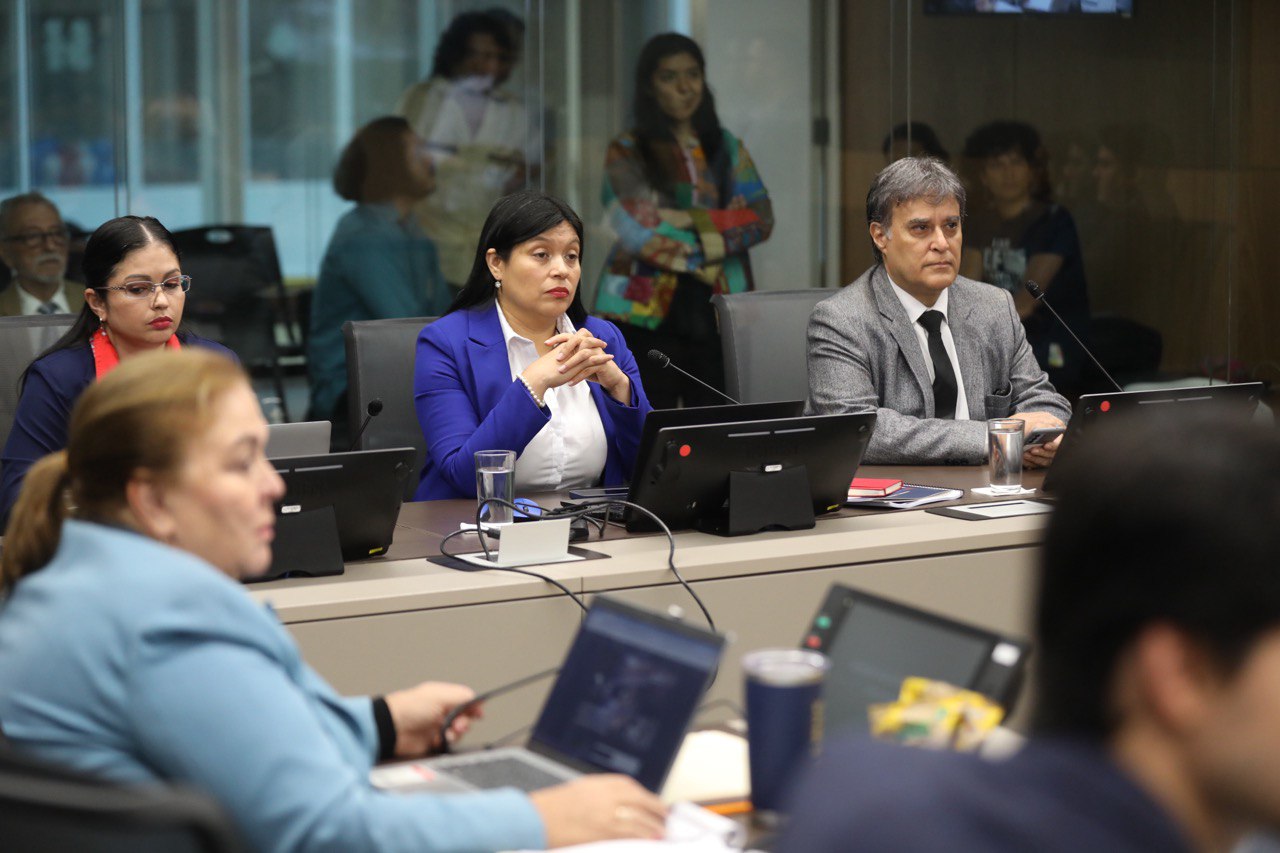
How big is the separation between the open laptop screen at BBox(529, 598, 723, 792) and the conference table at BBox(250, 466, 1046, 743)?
28cm

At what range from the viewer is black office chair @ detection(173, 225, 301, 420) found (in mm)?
4645

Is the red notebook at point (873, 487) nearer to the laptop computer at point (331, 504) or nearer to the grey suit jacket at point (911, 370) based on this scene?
the grey suit jacket at point (911, 370)

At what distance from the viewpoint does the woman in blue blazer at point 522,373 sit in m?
3.02

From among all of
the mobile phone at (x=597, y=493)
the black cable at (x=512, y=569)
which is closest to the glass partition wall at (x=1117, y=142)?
the mobile phone at (x=597, y=493)

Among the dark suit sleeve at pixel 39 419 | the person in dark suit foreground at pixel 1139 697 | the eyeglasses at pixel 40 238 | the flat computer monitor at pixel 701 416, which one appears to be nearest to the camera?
the person in dark suit foreground at pixel 1139 697

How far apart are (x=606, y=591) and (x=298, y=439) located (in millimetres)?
591

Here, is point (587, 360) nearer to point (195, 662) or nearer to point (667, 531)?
point (667, 531)

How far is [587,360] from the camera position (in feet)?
9.47

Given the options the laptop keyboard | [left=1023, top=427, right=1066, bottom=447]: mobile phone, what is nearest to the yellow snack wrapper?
the laptop keyboard

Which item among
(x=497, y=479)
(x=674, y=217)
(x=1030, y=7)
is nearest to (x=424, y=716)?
(x=497, y=479)

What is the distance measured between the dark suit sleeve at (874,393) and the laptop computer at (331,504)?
4.04 feet

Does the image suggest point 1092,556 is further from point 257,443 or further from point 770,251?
point 770,251

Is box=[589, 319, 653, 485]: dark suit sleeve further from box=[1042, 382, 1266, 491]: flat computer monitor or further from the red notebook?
box=[1042, 382, 1266, 491]: flat computer monitor

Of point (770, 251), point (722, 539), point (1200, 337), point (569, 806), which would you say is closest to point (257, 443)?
point (569, 806)
